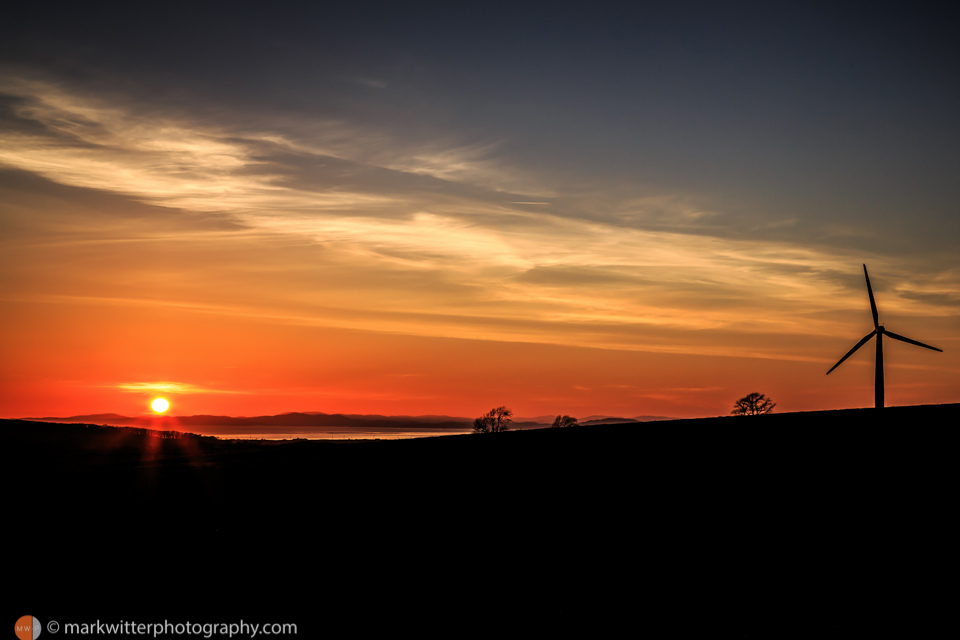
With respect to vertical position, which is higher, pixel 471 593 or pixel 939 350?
pixel 939 350

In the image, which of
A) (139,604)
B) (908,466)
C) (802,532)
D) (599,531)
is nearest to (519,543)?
(599,531)

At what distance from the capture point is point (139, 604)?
1766cm

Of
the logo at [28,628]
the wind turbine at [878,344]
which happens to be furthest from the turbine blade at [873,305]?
the logo at [28,628]

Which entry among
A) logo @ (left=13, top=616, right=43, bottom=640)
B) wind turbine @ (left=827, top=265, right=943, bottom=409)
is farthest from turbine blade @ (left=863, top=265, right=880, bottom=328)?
logo @ (left=13, top=616, right=43, bottom=640)

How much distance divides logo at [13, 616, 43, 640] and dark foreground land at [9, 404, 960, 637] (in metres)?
1.89

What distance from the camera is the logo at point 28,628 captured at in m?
15.7

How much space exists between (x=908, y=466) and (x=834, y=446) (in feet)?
16.2

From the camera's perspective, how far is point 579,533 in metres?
22.8

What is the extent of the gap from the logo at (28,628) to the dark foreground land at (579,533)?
1.89m

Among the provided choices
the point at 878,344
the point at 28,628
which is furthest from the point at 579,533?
the point at 878,344

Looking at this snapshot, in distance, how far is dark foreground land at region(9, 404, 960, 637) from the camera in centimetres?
1708

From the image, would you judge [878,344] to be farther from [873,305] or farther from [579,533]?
[579,533]

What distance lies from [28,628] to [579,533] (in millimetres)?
15890

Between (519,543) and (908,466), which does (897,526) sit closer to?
(908,466)
